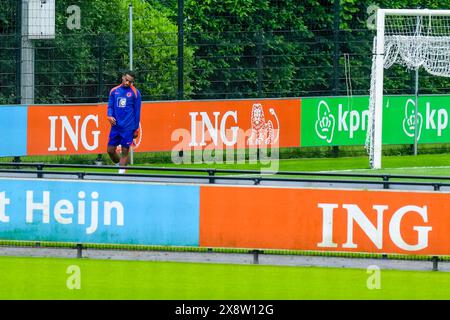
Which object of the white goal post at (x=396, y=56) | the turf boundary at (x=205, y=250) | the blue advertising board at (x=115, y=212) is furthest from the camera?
the white goal post at (x=396, y=56)

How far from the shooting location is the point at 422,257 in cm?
1558

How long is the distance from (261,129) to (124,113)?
18.4 ft

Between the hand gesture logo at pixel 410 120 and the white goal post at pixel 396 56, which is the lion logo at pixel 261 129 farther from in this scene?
the hand gesture logo at pixel 410 120

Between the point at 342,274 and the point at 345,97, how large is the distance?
1322 centimetres

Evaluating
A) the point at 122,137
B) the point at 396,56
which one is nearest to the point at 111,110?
the point at 122,137

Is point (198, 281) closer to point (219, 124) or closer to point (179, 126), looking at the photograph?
point (179, 126)

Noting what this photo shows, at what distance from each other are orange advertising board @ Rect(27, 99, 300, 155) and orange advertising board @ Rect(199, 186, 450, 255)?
30.0ft

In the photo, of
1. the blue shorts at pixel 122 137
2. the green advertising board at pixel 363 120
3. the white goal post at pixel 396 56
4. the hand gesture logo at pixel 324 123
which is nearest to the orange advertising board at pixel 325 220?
the blue shorts at pixel 122 137

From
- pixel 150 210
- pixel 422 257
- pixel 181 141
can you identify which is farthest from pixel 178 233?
pixel 181 141

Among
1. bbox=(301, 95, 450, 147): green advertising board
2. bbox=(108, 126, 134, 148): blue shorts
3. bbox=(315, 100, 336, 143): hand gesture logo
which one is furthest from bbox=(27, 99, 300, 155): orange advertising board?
bbox=(108, 126, 134, 148): blue shorts

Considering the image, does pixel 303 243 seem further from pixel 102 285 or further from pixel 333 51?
pixel 333 51

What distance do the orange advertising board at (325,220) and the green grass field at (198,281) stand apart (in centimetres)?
33

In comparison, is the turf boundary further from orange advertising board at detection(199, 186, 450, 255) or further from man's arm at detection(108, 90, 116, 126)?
man's arm at detection(108, 90, 116, 126)

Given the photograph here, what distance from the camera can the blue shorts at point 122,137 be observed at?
2184 centimetres
